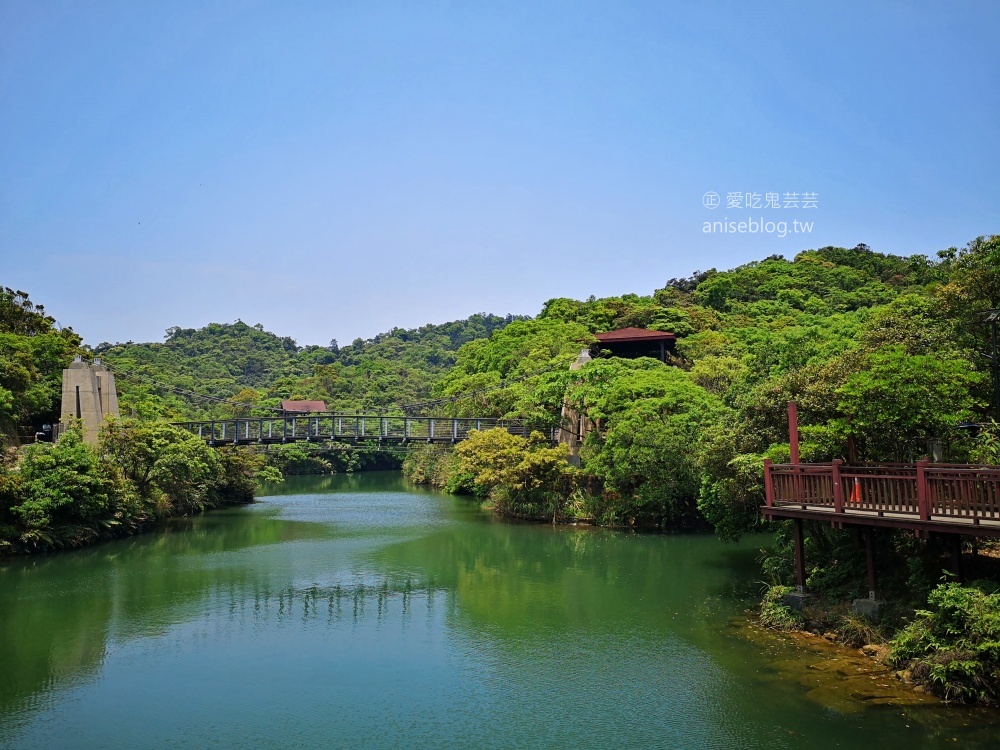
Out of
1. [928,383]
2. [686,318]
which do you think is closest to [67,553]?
[928,383]

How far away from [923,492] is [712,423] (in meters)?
12.5

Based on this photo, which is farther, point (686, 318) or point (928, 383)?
point (686, 318)

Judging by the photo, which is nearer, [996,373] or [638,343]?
[996,373]

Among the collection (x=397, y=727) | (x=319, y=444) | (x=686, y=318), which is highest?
(x=686, y=318)

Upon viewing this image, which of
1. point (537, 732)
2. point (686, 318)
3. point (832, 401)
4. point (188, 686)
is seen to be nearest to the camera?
point (537, 732)

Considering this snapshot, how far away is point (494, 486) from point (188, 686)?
19947 millimetres

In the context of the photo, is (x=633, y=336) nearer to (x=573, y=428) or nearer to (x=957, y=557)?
(x=573, y=428)

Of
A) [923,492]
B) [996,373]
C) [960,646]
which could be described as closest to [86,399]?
[923,492]

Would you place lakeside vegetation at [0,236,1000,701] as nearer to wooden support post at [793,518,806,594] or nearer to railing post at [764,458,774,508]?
wooden support post at [793,518,806,594]

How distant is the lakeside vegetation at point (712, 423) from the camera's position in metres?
12.0

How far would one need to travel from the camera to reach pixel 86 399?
28047mm

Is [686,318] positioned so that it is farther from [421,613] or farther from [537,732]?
[537,732]

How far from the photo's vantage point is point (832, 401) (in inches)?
535

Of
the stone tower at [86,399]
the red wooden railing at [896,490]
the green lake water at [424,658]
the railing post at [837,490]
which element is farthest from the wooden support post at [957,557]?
the stone tower at [86,399]
